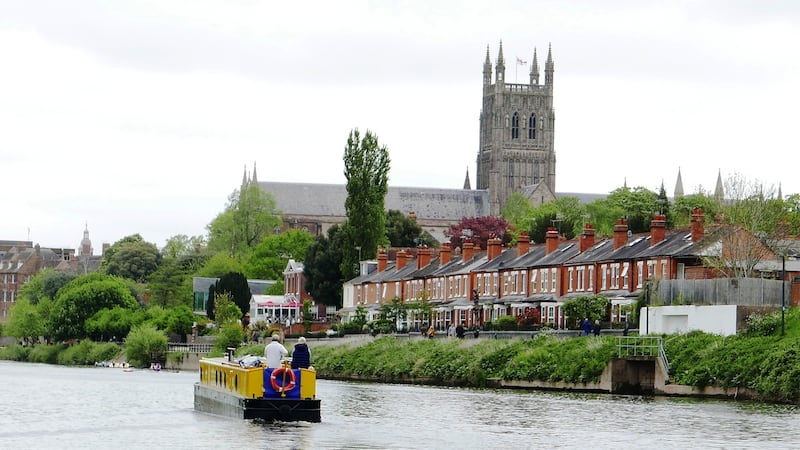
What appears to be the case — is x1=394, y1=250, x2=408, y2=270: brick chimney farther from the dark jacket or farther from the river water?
the dark jacket

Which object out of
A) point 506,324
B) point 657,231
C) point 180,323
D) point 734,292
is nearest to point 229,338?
point 180,323

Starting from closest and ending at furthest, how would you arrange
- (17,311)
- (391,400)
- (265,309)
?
(391,400) → (265,309) → (17,311)

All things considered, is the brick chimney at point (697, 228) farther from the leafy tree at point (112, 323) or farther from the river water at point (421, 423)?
the leafy tree at point (112, 323)

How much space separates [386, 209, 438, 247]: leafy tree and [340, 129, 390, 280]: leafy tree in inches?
732

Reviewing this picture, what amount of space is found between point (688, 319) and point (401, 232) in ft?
290

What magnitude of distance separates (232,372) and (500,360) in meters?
31.0

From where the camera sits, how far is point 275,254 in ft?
646

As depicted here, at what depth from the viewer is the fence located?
75369 mm

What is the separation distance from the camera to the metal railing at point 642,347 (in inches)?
2803

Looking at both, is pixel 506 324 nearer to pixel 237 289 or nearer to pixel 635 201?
pixel 237 289

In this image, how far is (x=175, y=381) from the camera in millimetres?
94875

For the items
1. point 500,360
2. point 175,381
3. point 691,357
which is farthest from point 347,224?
point 691,357

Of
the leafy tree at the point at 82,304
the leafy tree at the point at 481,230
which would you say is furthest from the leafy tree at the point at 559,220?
the leafy tree at the point at 82,304

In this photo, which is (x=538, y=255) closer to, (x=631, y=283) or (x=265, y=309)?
(x=631, y=283)
